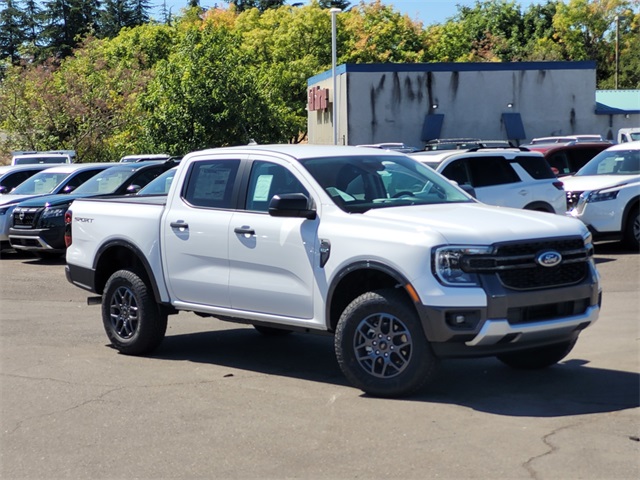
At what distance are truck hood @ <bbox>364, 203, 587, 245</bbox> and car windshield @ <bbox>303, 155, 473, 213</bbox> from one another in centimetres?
28

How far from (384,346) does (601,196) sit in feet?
34.6

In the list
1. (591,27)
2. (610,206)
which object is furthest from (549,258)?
(591,27)

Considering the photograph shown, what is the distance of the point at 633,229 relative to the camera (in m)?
17.1

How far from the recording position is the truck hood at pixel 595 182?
1708 cm

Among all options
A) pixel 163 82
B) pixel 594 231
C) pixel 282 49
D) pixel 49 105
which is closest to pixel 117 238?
pixel 594 231

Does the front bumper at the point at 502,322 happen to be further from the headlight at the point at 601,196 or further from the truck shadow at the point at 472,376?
the headlight at the point at 601,196

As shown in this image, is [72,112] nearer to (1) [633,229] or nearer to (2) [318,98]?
(2) [318,98]

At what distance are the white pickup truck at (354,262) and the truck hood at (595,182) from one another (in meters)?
8.94

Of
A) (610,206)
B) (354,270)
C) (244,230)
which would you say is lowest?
(610,206)

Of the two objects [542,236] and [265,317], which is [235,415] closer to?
[265,317]

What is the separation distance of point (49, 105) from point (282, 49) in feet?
76.5

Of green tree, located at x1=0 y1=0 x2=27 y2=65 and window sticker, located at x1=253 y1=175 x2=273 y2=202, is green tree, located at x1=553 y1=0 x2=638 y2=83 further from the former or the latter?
window sticker, located at x1=253 y1=175 x2=273 y2=202

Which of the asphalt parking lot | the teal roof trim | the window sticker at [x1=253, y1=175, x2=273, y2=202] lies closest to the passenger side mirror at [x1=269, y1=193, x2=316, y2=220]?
the window sticker at [x1=253, y1=175, x2=273, y2=202]

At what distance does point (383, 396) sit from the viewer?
7.47 metres
